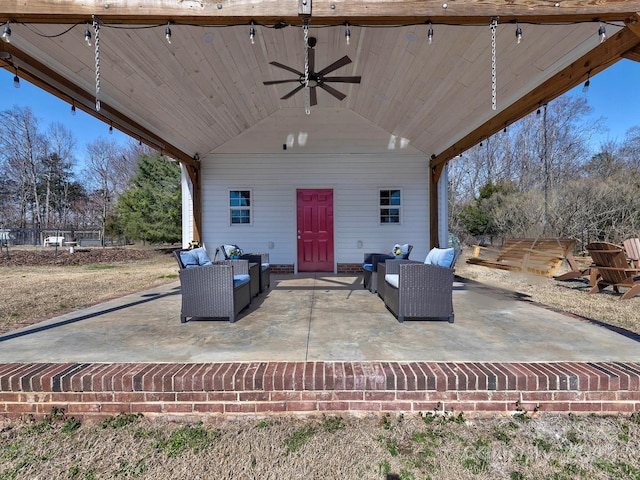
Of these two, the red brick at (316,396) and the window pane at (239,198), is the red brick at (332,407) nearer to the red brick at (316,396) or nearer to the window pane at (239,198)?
the red brick at (316,396)

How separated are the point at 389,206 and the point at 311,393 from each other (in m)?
5.85

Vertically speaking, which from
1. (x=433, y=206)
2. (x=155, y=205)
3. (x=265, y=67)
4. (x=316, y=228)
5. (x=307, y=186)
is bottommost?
(x=316, y=228)

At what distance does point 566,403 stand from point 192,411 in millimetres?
2321

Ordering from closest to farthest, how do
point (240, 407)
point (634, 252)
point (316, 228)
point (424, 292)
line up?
1. point (240, 407)
2. point (424, 292)
3. point (634, 252)
4. point (316, 228)

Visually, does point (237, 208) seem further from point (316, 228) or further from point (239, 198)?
point (316, 228)

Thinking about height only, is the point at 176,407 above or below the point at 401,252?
below

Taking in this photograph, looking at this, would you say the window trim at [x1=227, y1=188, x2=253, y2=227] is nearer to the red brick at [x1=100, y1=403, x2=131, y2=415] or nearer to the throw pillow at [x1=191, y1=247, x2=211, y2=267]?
the throw pillow at [x1=191, y1=247, x2=211, y2=267]

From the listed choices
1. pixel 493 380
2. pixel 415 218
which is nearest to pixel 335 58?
pixel 415 218

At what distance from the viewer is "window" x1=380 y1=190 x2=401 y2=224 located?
7.19 meters

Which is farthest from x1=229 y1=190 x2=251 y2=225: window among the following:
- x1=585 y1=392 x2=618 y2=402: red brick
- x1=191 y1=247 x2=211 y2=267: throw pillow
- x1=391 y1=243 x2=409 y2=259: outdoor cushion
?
x1=585 y1=392 x2=618 y2=402: red brick

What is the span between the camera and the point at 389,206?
7199mm

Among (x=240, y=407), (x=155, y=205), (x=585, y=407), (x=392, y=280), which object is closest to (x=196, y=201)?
(x=392, y=280)

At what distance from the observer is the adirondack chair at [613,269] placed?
4.35 metres

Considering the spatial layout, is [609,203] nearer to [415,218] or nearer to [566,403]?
[415,218]
